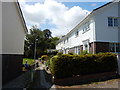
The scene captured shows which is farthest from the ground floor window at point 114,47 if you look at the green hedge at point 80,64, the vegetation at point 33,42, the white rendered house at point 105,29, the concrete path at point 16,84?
the vegetation at point 33,42

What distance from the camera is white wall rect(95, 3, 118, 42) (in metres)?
13.3

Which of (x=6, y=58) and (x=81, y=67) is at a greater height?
(x=6, y=58)

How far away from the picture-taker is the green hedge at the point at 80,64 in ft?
29.5

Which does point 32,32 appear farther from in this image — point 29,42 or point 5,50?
point 5,50

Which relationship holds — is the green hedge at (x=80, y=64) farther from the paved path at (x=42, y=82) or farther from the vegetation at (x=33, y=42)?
the vegetation at (x=33, y=42)

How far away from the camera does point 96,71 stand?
9.59 metres

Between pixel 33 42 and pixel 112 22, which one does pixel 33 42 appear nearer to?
pixel 33 42

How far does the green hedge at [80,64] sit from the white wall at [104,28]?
394 cm

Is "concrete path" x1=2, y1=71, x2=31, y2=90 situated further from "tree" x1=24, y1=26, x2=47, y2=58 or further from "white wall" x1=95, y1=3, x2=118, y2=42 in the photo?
"tree" x1=24, y1=26, x2=47, y2=58

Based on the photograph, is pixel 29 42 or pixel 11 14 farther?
pixel 29 42

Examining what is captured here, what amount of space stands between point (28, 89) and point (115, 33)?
11273 millimetres

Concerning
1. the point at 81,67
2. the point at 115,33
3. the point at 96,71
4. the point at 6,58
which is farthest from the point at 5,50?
the point at 115,33

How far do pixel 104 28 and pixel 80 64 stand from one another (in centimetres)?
646

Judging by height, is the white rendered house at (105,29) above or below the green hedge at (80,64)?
above
